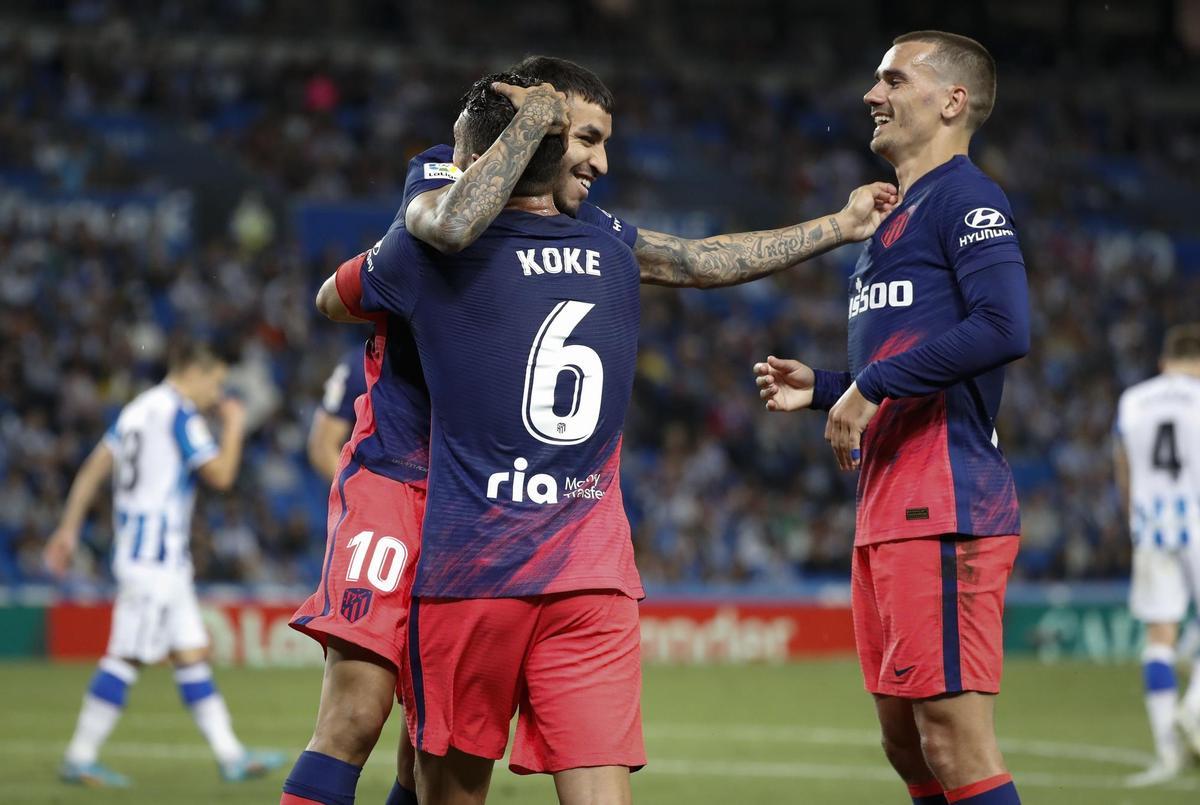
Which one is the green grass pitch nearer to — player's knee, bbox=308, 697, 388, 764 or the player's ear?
player's knee, bbox=308, 697, 388, 764

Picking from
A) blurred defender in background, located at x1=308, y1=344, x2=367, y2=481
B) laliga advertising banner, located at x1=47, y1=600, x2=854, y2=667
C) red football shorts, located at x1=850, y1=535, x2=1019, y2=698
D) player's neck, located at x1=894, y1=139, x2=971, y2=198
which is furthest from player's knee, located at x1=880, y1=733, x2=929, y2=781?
laliga advertising banner, located at x1=47, y1=600, x2=854, y2=667

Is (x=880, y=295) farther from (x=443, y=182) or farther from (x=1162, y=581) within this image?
(x=1162, y=581)

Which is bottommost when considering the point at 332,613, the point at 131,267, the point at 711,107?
the point at 332,613

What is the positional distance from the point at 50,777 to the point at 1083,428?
1761cm

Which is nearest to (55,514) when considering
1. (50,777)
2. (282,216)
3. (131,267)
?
(131,267)

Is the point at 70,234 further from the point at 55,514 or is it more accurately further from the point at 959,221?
the point at 959,221

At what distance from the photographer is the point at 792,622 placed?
58.5 feet

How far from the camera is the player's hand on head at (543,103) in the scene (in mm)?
4277

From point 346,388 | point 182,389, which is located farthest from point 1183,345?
point 182,389

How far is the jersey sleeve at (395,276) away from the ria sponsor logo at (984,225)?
1.64 m

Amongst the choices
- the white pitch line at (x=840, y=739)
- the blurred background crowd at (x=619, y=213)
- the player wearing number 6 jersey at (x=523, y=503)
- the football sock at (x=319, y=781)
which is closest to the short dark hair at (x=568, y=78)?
the player wearing number 6 jersey at (x=523, y=503)

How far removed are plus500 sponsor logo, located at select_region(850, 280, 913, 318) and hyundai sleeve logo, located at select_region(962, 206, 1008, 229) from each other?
0.93ft

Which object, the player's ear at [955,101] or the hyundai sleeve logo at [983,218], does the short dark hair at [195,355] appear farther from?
the hyundai sleeve logo at [983,218]

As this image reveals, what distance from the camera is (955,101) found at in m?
5.14
